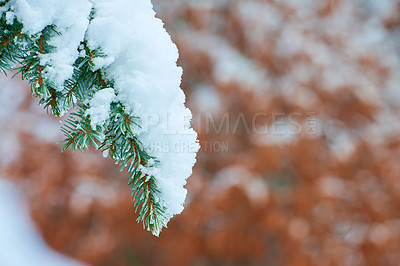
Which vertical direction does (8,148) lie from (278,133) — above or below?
below

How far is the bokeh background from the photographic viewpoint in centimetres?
155

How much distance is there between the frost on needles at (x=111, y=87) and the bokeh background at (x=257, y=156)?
120cm

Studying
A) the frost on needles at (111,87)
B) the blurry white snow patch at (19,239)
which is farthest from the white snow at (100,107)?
the blurry white snow patch at (19,239)

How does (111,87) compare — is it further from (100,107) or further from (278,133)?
(278,133)

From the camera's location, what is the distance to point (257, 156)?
6.03ft

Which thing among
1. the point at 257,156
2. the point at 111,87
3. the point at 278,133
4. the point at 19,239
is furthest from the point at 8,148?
the point at 111,87

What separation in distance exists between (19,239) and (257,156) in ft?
Answer: 3.68

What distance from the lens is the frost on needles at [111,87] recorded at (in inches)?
13.9

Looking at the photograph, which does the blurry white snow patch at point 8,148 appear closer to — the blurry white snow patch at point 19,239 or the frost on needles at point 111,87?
the blurry white snow patch at point 19,239

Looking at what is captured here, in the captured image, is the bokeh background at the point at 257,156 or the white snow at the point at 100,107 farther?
the bokeh background at the point at 257,156

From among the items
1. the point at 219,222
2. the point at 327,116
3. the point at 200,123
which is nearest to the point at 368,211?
the point at 327,116

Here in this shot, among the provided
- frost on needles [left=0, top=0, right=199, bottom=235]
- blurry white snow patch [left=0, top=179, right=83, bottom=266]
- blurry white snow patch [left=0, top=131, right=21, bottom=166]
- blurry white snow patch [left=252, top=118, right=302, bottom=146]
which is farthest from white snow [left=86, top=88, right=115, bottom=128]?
blurry white snow patch [left=0, top=131, right=21, bottom=166]

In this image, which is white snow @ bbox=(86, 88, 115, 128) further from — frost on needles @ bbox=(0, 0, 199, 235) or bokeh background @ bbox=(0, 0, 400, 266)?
bokeh background @ bbox=(0, 0, 400, 266)

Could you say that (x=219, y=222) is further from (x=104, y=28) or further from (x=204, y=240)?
(x=104, y=28)
